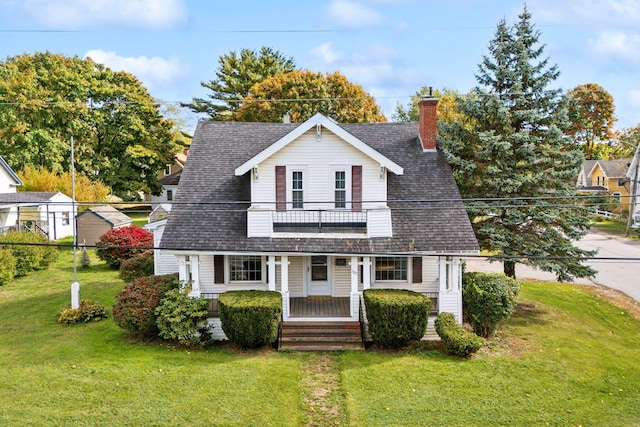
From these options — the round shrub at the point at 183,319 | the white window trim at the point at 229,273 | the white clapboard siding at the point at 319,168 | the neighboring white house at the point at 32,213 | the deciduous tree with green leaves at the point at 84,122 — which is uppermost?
the deciduous tree with green leaves at the point at 84,122

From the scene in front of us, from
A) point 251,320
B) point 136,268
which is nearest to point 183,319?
point 251,320

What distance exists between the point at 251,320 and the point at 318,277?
4008 mm

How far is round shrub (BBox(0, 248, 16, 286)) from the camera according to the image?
76.9 ft

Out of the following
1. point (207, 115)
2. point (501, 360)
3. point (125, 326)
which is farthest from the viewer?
point (207, 115)

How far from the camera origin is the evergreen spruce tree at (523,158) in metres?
18.6

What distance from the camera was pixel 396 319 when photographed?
14688 millimetres

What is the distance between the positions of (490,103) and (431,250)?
6697mm

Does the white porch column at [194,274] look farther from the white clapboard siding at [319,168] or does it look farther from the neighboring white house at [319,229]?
the white clapboard siding at [319,168]

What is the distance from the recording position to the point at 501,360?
14.0m

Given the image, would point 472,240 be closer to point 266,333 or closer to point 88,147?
point 266,333

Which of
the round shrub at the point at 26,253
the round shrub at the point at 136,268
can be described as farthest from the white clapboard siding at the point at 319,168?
the round shrub at the point at 26,253

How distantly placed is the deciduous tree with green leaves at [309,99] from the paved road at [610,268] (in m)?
18.4

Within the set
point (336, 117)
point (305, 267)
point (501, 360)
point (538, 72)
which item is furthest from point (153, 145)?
point (501, 360)

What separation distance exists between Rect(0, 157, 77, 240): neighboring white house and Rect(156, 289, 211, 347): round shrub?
69.1 ft
